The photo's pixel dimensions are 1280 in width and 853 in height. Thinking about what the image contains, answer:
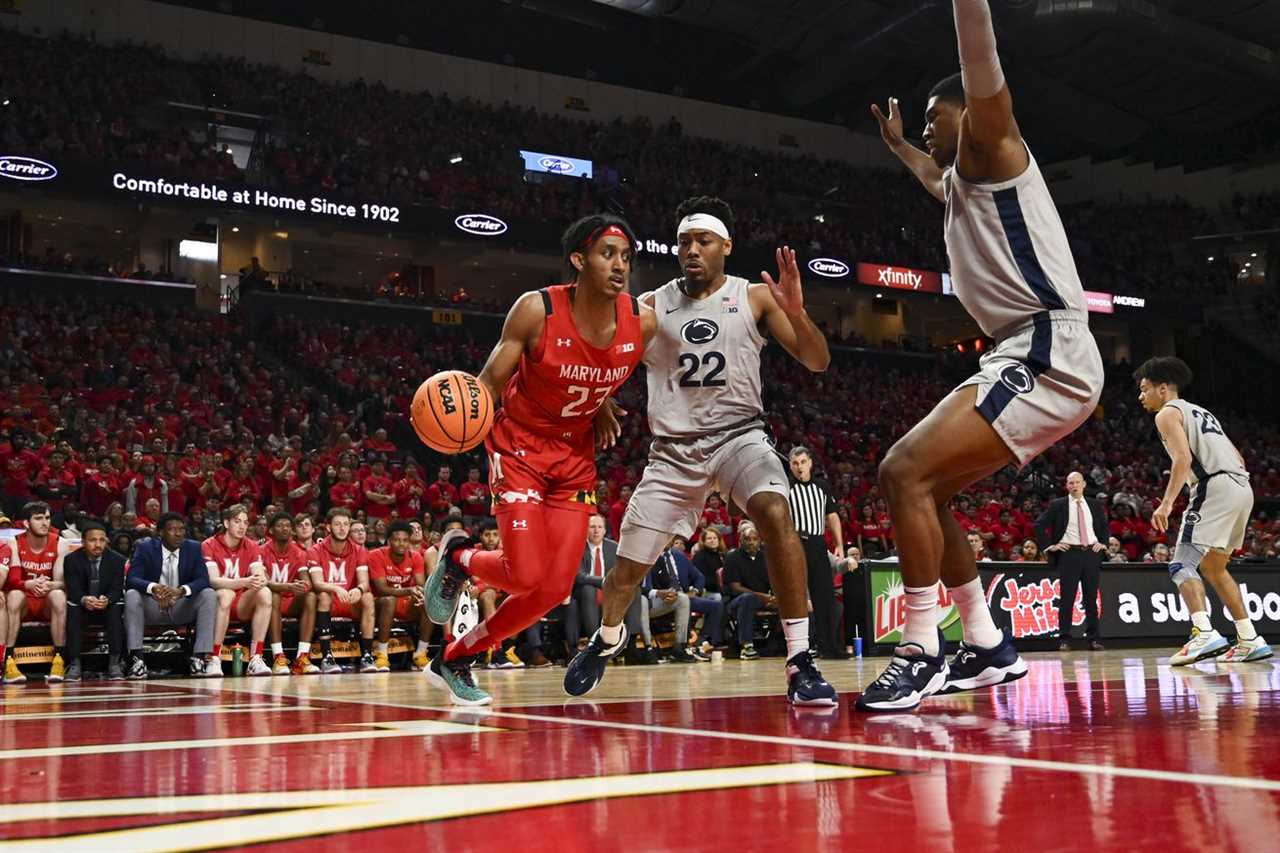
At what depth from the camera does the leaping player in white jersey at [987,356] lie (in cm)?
364

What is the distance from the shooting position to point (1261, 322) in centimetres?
3303

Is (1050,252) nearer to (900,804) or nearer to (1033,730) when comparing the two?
(1033,730)

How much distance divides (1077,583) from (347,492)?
7.81 meters

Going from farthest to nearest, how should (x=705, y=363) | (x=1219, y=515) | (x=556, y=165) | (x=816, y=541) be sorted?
(x=556, y=165)
(x=816, y=541)
(x=1219, y=515)
(x=705, y=363)

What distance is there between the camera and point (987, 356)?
12.6ft

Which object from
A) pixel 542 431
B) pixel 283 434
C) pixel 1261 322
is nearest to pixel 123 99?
pixel 283 434

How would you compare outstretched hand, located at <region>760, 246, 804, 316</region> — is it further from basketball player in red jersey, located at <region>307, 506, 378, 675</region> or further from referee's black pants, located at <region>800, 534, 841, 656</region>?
basketball player in red jersey, located at <region>307, 506, 378, 675</region>

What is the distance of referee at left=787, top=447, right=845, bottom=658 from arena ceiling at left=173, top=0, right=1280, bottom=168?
56.4 ft

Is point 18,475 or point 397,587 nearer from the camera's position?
point 397,587

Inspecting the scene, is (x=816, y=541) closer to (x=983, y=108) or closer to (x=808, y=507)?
(x=808, y=507)

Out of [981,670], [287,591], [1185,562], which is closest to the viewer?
[981,670]

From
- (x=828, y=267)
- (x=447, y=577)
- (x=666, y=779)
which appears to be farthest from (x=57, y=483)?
(x=828, y=267)

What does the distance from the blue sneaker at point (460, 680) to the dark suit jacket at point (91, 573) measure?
544cm

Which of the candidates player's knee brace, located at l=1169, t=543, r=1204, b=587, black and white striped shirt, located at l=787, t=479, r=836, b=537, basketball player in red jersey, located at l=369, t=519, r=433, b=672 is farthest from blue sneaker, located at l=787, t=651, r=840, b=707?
basketball player in red jersey, located at l=369, t=519, r=433, b=672
